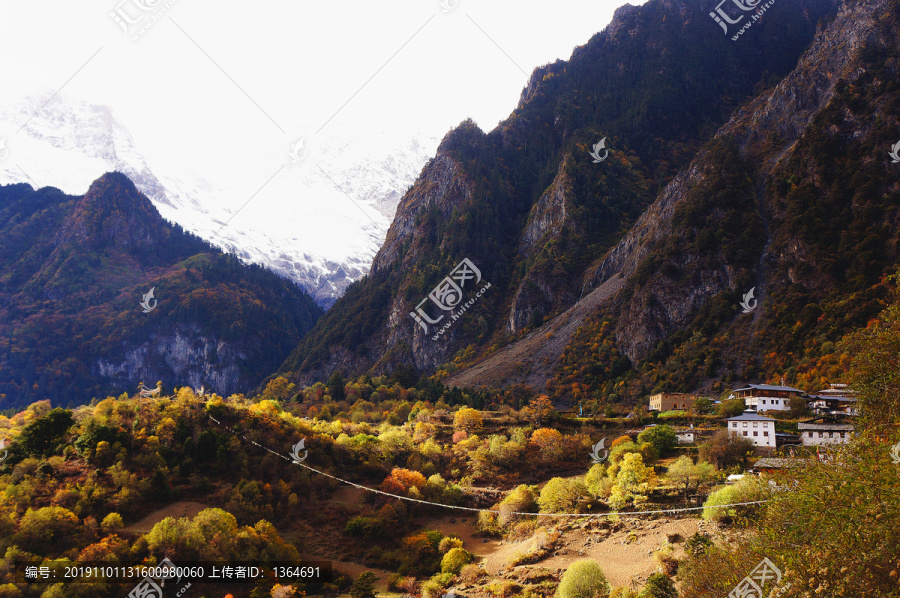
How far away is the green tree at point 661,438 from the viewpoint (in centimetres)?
7062

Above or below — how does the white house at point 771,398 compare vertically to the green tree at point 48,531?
above

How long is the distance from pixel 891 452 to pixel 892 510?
10.3 feet

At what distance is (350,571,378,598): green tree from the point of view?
47906mm

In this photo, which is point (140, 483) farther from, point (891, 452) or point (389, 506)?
point (891, 452)

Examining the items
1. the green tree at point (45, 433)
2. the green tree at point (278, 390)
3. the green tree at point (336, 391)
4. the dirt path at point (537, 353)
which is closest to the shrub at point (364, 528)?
the green tree at point (45, 433)

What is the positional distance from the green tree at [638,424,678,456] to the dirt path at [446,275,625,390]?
A: 51.5m
